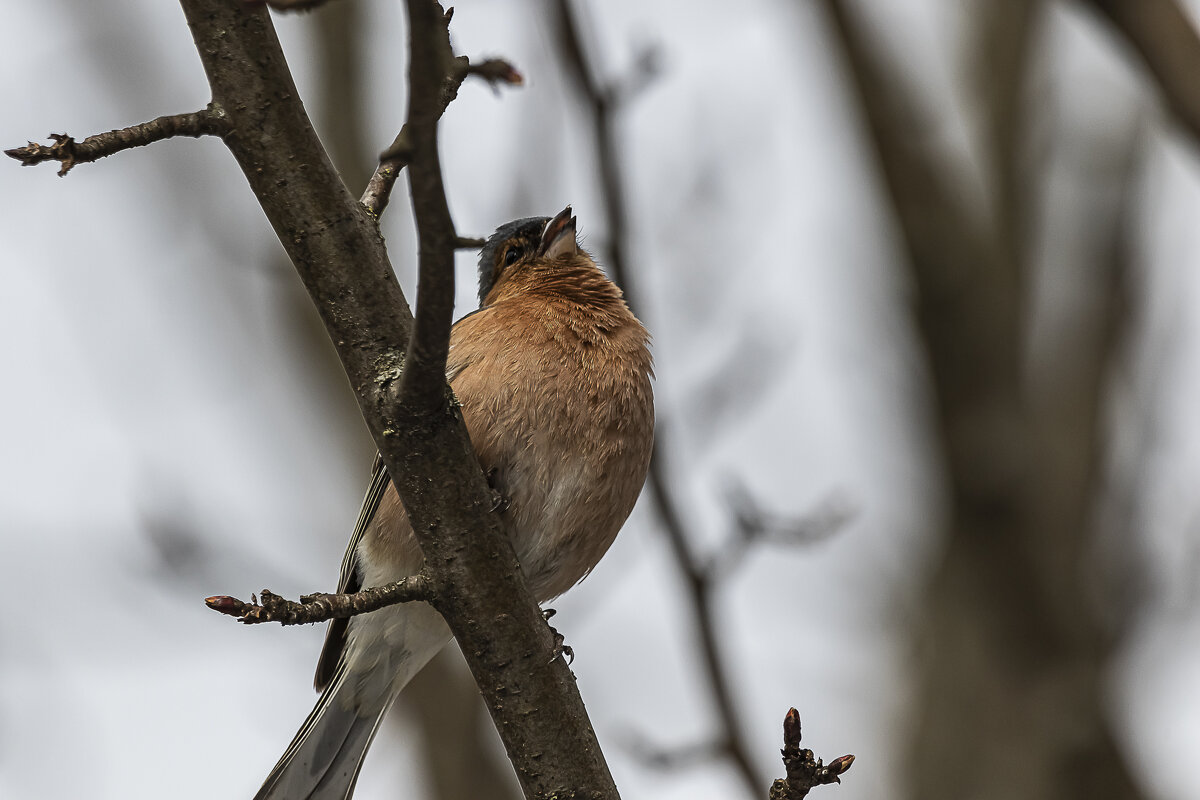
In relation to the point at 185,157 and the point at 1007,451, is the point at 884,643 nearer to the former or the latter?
the point at 1007,451

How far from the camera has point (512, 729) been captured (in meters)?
3.25

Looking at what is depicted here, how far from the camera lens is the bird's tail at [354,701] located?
4324 millimetres

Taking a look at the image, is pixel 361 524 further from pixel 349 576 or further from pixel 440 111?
pixel 440 111

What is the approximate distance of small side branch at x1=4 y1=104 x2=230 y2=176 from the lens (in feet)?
8.72

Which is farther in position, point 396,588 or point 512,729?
point 512,729

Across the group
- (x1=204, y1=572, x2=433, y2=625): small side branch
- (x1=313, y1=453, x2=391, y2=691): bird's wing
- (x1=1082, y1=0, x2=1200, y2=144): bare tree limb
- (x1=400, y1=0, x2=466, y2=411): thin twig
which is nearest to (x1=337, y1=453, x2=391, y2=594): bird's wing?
(x1=313, y1=453, x2=391, y2=691): bird's wing

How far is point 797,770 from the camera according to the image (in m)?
3.08

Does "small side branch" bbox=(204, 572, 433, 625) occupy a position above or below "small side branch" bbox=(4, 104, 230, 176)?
below

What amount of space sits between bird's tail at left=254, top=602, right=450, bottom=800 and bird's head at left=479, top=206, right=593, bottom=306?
4.87ft

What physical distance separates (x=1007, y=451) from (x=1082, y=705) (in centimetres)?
142

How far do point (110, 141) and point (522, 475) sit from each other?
1.71 metres

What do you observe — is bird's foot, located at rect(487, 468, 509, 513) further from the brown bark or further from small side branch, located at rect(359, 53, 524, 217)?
the brown bark

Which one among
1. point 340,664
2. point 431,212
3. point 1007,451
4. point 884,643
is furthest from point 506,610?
point 884,643

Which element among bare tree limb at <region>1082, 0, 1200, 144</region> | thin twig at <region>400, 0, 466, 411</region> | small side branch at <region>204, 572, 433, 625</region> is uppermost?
bare tree limb at <region>1082, 0, 1200, 144</region>
